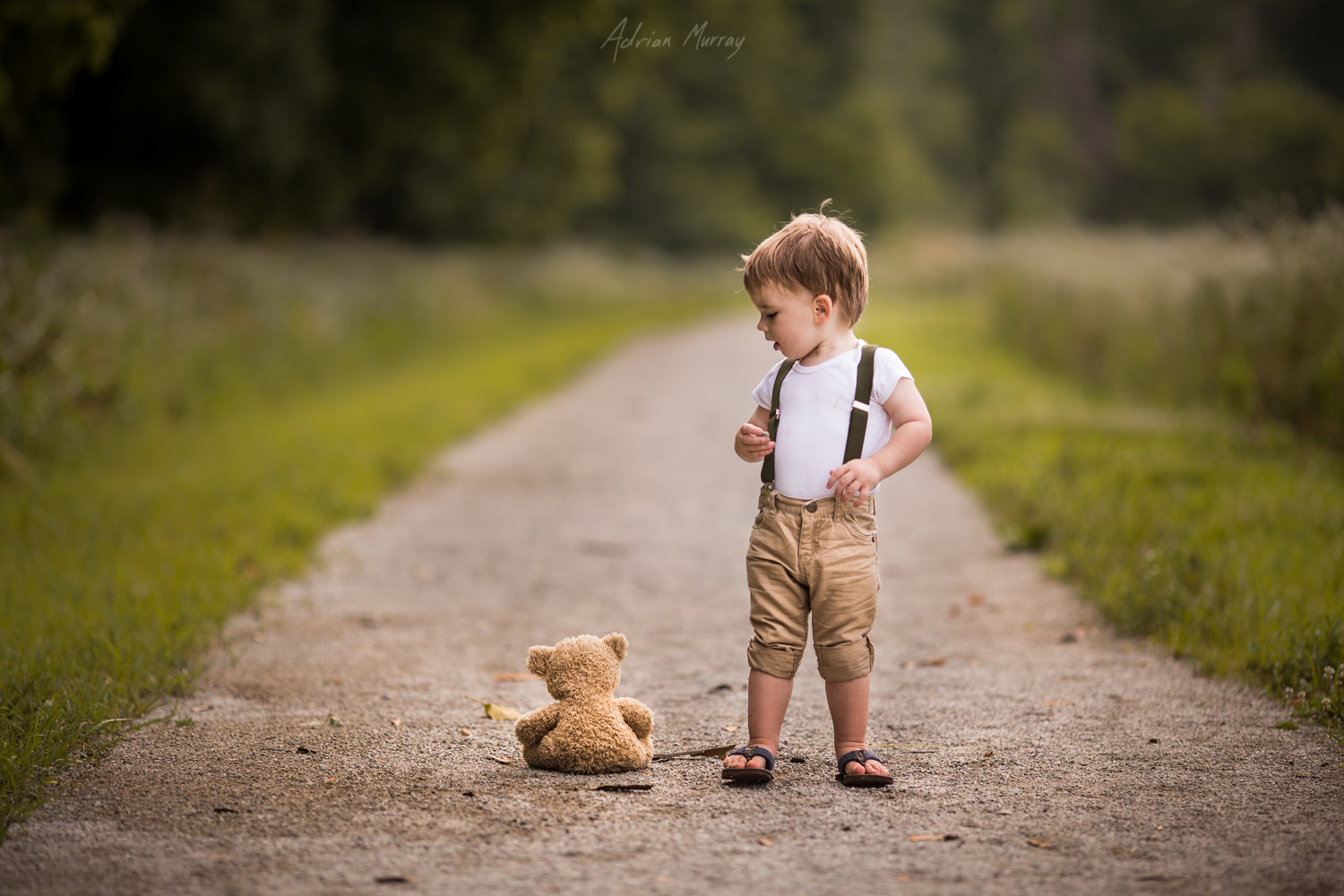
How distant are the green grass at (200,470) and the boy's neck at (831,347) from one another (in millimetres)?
2382

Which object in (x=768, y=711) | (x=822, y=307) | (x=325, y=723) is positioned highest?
(x=822, y=307)

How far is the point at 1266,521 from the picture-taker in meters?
6.23

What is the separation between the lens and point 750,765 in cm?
330

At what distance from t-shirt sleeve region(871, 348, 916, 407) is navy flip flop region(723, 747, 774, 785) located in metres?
1.05

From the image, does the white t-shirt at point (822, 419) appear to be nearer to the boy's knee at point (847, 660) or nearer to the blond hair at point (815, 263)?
the blond hair at point (815, 263)

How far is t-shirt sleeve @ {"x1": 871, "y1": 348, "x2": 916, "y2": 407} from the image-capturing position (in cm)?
341

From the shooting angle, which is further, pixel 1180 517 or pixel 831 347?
pixel 1180 517

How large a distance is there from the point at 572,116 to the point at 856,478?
26.2 metres

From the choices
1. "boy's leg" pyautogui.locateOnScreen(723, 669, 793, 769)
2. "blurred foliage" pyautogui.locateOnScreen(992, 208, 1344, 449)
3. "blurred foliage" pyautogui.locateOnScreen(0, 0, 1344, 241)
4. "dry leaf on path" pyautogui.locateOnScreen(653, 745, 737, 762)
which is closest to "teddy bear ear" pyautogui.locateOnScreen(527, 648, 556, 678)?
"dry leaf on path" pyautogui.locateOnScreen(653, 745, 737, 762)

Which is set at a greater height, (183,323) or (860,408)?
(860,408)

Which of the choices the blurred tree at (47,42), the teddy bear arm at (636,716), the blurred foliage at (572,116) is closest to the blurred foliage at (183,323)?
the blurred foliage at (572,116)

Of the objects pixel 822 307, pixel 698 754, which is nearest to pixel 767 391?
pixel 822 307
